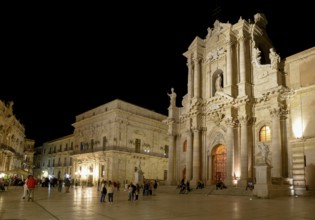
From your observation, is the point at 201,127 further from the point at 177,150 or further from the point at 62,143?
the point at 62,143

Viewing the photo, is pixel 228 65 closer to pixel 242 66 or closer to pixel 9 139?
pixel 242 66

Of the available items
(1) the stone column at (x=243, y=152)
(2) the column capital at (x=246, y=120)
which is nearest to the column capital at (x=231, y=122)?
(2) the column capital at (x=246, y=120)

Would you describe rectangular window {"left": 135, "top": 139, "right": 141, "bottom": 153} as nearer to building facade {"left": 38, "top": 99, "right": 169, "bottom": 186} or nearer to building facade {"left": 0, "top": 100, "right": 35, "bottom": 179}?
building facade {"left": 38, "top": 99, "right": 169, "bottom": 186}

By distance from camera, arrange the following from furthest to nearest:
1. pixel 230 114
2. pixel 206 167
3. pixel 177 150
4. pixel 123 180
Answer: pixel 123 180
pixel 177 150
pixel 206 167
pixel 230 114

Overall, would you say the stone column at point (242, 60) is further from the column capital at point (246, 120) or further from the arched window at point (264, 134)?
the arched window at point (264, 134)

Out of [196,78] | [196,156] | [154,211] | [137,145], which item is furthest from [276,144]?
[137,145]

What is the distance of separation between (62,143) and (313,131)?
169 ft

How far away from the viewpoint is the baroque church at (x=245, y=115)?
2358cm

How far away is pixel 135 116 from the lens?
1885 inches

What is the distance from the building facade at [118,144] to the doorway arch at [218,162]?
14.9 m

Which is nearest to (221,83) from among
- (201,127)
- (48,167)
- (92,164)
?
(201,127)

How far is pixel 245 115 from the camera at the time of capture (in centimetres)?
2652

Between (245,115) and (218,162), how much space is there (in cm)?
615

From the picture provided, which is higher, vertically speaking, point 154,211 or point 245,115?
point 245,115
